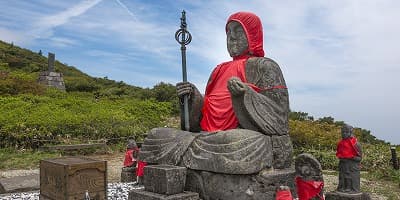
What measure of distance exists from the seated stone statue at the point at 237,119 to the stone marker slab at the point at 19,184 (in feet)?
10.1

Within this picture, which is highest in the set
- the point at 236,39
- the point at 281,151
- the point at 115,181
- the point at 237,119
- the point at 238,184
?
the point at 236,39

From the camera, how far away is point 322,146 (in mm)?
14031

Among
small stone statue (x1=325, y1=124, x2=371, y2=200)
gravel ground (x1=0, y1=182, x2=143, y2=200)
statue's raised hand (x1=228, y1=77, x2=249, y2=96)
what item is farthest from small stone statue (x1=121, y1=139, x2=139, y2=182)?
small stone statue (x1=325, y1=124, x2=371, y2=200)

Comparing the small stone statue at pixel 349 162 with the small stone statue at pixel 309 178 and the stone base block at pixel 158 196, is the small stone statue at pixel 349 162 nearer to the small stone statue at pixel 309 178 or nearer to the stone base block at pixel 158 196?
the small stone statue at pixel 309 178

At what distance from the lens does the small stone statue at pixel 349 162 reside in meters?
5.95

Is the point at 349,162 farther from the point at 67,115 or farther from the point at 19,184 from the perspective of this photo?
the point at 67,115

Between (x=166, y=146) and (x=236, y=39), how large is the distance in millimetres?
2042

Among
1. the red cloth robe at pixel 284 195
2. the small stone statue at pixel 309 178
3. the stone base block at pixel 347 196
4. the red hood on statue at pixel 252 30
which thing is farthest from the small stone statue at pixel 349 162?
the red cloth robe at pixel 284 195

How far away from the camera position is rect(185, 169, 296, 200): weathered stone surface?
511cm

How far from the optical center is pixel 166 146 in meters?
5.85

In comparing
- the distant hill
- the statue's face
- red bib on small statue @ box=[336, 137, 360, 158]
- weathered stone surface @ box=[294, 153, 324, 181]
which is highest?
the distant hill

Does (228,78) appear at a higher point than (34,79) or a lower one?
lower

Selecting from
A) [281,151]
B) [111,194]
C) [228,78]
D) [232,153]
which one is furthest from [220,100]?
[111,194]

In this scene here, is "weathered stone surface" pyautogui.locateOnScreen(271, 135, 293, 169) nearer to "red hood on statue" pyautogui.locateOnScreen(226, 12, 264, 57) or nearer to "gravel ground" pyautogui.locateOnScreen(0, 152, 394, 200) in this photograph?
"red hood on statue" pyautogui.locateOnScreen(226, 12, 264, 57)
